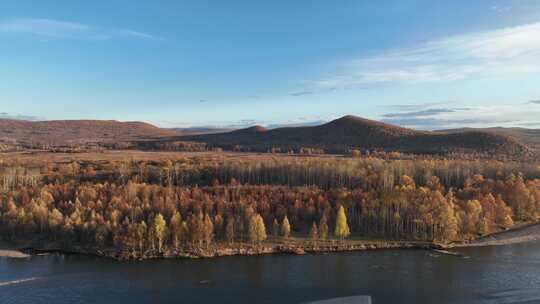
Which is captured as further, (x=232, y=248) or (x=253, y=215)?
(x=253, y=215)

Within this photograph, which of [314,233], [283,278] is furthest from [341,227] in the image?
[283,278]

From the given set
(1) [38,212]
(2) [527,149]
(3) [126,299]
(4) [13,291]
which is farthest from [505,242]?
(2) [527,149]

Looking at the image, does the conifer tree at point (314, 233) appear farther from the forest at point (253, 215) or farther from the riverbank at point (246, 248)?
the riverbank at point (246, 248)

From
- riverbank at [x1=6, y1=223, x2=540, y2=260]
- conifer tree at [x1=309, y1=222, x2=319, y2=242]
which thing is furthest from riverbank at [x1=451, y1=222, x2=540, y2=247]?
conifer tree at [x1=309, y1=222, x2=319, y2=242]

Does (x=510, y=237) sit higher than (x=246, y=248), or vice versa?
(x=510, y=237)

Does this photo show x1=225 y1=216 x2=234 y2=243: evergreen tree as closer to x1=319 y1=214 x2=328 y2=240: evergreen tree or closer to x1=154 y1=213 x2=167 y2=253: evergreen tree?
x1=154 y1=213 x2=167 y2=253: evergreen tree

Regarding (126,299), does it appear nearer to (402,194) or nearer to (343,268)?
(343,268)

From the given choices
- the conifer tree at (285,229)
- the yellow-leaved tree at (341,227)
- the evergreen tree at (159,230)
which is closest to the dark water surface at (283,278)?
the evergreen tree at (159,230)

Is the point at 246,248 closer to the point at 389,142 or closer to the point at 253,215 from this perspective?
the point at 253,215

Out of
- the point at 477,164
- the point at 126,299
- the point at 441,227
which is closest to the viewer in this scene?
the point at 126,299
